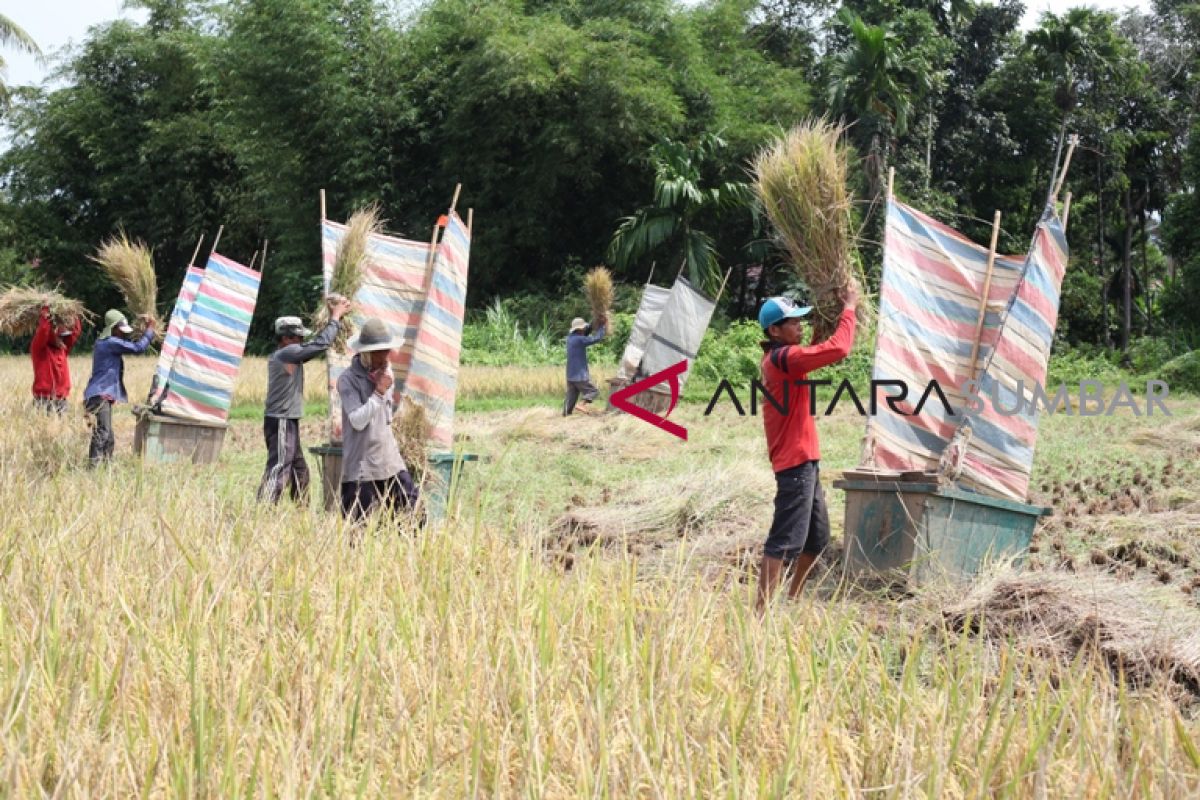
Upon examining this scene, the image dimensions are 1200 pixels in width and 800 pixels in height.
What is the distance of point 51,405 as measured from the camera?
9172 mm

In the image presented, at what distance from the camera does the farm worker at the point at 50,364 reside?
9242 millimetres

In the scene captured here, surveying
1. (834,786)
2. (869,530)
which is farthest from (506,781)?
(869,530)

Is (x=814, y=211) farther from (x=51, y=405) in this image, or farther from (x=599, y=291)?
(x=599, y=291)

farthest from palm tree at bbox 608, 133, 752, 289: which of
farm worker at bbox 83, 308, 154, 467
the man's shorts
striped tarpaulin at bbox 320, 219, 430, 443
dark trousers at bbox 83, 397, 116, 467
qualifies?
the man's shorts

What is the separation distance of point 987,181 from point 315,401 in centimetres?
1691

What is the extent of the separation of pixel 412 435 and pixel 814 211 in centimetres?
230

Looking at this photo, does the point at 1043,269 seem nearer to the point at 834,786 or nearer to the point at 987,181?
the point at 834,786

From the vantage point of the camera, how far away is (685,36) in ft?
85.9

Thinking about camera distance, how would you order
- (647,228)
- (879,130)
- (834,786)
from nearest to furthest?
(834,786) < (879,130) < (647,228)

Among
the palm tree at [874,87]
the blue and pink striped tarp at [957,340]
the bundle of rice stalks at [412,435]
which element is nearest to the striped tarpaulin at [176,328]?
the bundle of rice stalks at [412,435]

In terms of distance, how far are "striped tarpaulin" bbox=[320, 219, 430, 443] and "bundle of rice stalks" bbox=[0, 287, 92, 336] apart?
2769 mm

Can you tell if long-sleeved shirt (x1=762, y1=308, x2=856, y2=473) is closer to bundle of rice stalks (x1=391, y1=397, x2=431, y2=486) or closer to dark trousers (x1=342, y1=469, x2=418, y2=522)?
dark trousers (x1=342, y1=469, x2=418, y2=522)

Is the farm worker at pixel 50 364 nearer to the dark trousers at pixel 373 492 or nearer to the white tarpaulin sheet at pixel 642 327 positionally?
the dark trousers at pixel 373 492

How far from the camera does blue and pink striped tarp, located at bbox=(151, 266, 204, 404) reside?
952 cm
